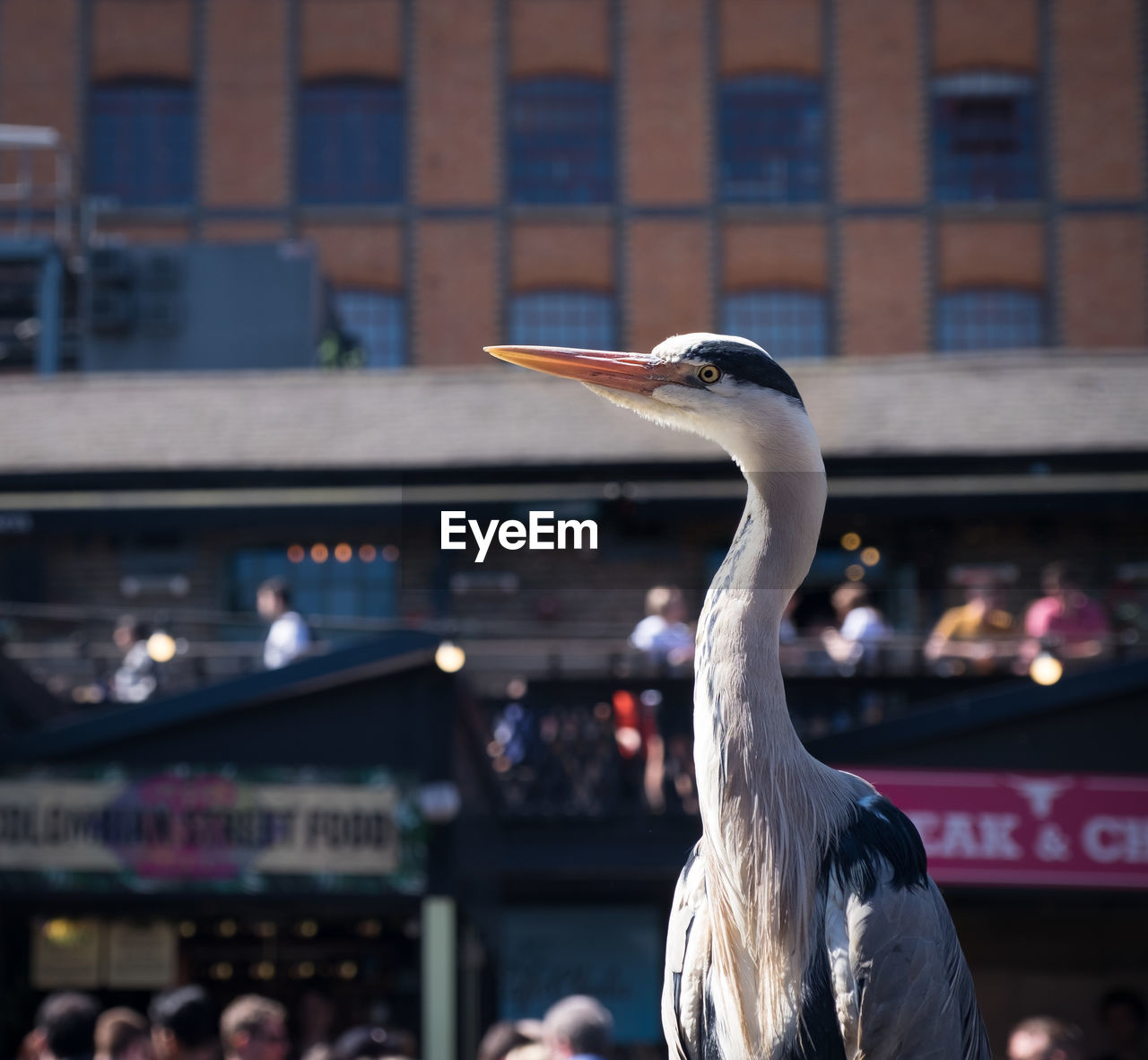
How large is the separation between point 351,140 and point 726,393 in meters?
31.6

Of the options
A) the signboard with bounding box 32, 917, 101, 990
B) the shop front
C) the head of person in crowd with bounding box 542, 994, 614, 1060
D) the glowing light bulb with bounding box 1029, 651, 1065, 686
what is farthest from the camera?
the signboard with bounding box 32, 917, 101, 990

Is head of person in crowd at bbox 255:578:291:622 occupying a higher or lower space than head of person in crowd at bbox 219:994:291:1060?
higher

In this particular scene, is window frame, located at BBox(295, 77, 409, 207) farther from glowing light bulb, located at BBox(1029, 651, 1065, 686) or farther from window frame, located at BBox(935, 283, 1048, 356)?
glowing light bulb, located at BBox(1029, 651, 1065, 686)

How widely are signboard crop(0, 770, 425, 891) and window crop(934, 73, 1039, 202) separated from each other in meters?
24.5

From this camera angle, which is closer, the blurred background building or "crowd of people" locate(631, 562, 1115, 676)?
the blurred background building

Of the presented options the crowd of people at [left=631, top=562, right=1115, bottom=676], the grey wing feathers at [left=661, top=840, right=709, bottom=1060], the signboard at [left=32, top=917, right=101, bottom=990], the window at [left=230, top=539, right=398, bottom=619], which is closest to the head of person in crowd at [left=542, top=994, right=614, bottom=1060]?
the grey wing feathers at [left=661, top=840, right=709, bottom=1060]

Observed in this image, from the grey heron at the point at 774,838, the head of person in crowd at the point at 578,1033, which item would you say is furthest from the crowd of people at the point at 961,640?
the grey heron at the point at 774,838

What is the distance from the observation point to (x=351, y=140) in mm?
34375

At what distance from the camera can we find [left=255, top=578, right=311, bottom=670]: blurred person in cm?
1269

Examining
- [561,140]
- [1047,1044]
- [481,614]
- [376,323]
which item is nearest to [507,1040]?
[1047,1044]

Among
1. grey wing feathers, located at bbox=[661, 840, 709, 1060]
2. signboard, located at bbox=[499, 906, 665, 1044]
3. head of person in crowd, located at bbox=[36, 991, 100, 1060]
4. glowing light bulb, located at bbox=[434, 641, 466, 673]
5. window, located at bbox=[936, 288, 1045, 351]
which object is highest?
window, located at bbox=[936, 288, 1045, 351]

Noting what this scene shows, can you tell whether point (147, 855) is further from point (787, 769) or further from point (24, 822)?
point (787, 769)

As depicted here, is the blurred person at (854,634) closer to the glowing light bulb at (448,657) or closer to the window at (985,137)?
the glowing light bulb at (448,657)

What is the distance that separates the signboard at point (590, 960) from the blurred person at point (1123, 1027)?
380 centimetres
